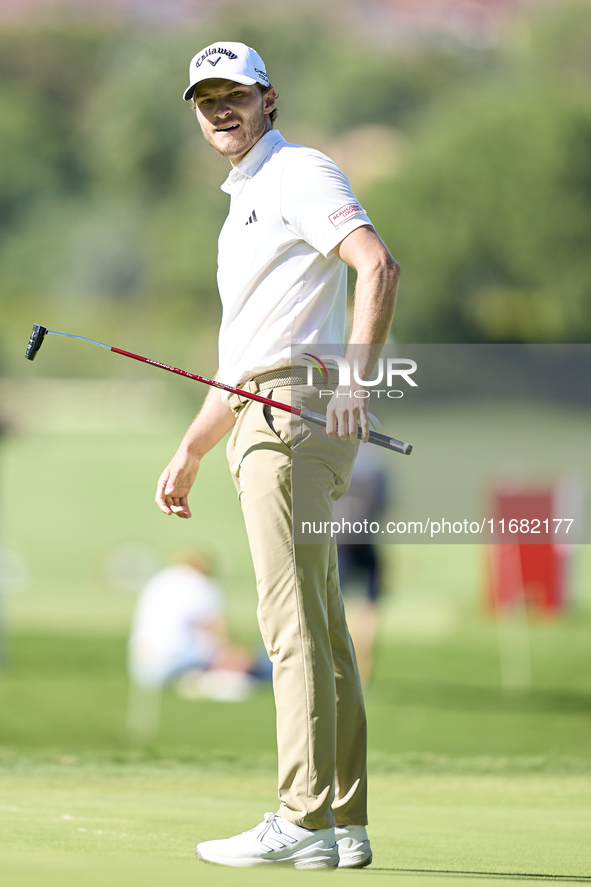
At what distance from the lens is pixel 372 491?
24.7 ft

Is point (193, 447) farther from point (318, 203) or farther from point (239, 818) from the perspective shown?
point (239, 818)

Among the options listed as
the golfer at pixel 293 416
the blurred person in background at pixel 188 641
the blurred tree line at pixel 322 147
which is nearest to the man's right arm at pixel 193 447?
the golfer at pixel 293 416

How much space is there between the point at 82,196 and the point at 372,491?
83252 millimetres

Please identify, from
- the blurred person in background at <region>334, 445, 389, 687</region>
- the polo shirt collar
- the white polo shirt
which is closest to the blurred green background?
the blurred person in background at <region>334, 445, 389, 687</region>

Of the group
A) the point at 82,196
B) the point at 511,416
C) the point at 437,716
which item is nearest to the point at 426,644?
the point at 437,716

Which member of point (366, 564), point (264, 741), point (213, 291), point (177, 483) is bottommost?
point (264, 741)

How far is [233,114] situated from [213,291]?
72078 millimetres

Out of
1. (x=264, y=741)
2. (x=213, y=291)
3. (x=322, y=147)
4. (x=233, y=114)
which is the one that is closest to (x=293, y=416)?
(x=233, y=114)

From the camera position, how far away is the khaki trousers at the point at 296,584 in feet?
8.90

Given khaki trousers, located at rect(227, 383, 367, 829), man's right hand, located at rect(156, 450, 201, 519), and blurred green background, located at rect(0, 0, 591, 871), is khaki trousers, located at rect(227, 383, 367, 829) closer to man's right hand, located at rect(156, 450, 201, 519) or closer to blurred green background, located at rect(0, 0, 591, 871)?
man's right hand, located at rect(156, 450, 201, 519)

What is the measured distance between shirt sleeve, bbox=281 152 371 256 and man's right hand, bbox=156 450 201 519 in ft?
1.97

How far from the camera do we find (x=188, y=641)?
11.1 m

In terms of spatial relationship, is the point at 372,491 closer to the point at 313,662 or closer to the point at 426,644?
the point at 313,662

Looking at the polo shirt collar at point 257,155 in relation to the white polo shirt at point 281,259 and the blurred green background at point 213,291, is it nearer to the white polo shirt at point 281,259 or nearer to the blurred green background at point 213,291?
the white polo shirt at point 281,259
